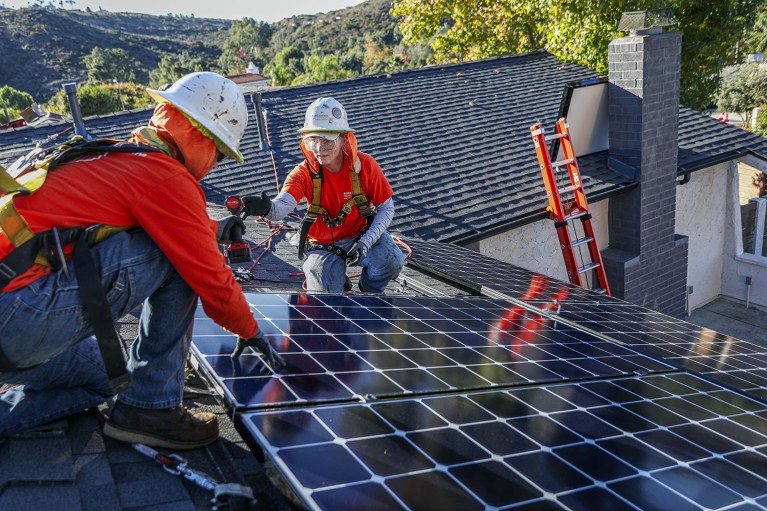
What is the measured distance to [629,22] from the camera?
12359 mm

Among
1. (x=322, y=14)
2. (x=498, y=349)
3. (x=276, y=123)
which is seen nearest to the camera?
(x=498, y=349)

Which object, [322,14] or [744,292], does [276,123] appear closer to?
[744,292]

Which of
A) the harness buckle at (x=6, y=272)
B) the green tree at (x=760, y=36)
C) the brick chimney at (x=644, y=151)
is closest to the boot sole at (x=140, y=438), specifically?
the harness buckle at (x=6, y=272)

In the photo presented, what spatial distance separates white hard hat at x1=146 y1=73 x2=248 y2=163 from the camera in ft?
10.0

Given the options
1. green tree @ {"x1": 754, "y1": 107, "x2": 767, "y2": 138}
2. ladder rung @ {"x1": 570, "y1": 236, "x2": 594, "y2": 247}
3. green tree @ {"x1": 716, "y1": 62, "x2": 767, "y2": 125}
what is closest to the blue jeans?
ladder rung @ {"x1": 570, "y1": 236, "x2": 594, "y2": 247}

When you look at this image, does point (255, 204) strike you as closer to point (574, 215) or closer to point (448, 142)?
point (574, 215)

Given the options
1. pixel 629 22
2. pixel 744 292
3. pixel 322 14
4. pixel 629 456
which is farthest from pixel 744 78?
pixel 322 14

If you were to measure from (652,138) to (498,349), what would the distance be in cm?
977

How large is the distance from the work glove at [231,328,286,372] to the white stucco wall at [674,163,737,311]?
13152mm

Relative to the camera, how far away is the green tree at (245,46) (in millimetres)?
92875

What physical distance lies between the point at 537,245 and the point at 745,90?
140 feet

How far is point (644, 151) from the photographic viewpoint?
12.5m

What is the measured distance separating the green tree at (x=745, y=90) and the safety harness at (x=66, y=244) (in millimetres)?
50312

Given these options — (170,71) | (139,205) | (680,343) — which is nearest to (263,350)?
(139,205)
